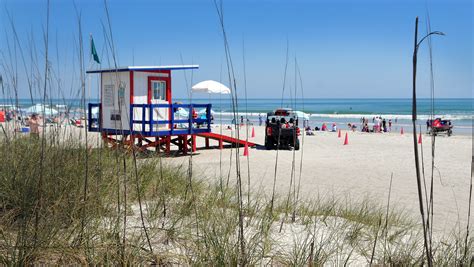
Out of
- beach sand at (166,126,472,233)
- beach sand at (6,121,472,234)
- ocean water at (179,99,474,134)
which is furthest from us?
ocean water at (179,99,474,134)

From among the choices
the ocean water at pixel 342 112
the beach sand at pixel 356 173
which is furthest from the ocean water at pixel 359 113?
the beach sand at pixel 356 173

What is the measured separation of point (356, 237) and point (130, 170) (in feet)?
8.08

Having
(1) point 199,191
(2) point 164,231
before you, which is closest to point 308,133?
(1) point 199,191

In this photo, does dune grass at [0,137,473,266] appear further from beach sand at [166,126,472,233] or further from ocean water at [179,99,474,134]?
beach sand at [166,126,472,233]

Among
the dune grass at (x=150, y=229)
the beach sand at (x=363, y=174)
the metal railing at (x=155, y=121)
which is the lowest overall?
the beach sand at (x=363, y=174)

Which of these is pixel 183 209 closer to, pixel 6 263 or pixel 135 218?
pixel 135 218

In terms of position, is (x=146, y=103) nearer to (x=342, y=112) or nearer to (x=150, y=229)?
(x=150, y=229)

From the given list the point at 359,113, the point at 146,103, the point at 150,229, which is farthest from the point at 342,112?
the point at 150,229

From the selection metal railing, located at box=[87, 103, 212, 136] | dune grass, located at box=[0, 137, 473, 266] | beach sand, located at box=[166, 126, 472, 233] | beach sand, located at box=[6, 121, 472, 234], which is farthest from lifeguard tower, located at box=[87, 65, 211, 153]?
dune grass, located at box=[0, 137, 473, 266]

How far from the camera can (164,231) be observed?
10.4 feet

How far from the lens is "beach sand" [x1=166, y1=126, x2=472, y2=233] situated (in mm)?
7166

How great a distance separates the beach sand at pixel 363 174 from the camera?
7.17 metres

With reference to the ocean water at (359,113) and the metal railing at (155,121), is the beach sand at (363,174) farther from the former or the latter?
the ocean water at (359,113)

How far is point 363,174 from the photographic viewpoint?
1059 centimetres
